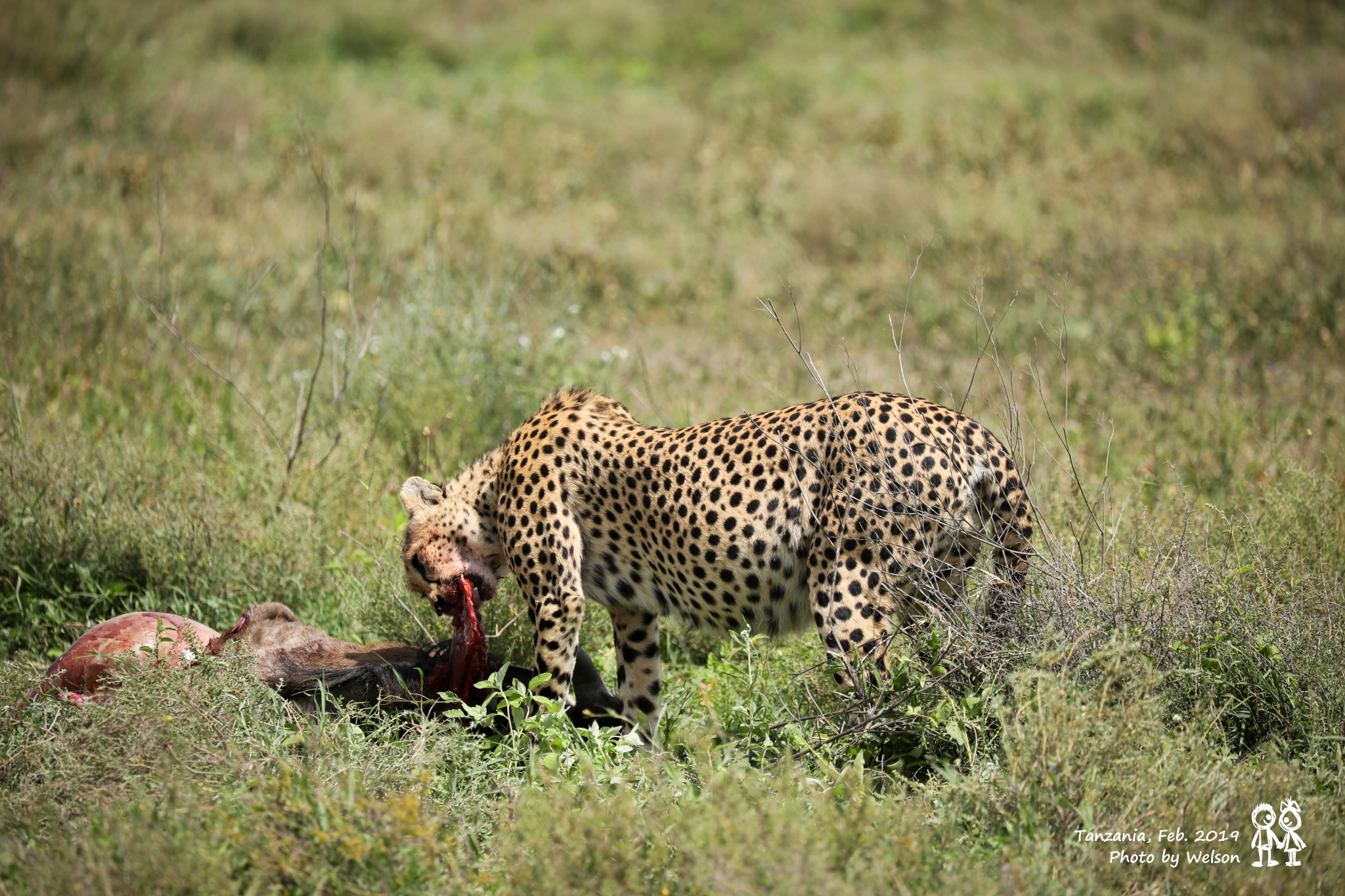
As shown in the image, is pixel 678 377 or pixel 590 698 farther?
pixel 678 377

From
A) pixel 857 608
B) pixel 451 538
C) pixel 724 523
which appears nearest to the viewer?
pixel 857 608

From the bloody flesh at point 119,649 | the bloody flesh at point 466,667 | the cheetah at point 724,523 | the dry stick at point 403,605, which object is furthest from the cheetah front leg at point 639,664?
the bloody flesh at point 119,649

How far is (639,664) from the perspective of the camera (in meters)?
4.75

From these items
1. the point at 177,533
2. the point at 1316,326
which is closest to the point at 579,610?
the point at 177,533

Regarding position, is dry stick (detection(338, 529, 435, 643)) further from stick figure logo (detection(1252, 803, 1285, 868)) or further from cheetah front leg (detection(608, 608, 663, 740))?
stick figure logo (detection(1252, 803, 1285, 868))

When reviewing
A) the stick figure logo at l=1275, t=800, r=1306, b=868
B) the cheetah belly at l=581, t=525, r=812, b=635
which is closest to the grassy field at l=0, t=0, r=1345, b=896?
the stick figure logo at l=1275, t=800, r=1306, b=868

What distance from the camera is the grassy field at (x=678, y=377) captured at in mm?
3311

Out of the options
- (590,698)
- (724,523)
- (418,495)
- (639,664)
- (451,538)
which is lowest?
(590,698)

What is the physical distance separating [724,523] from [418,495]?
155 cm

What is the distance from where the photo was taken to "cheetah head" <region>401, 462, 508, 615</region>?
4.83 meters

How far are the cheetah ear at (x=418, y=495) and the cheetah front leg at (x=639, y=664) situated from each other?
95cm

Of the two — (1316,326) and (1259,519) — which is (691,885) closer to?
(1259,519)

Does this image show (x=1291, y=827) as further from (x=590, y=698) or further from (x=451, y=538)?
(x=451, y=538)

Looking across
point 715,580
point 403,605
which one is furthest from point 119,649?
point 715,580
